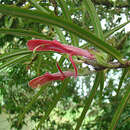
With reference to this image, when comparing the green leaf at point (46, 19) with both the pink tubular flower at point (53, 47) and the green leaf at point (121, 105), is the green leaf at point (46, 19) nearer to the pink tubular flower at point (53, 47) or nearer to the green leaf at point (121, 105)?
the pink tubular flower at point (53, 47)

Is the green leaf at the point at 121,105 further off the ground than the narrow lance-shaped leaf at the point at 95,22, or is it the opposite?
the narrow lance-shaped leaf at the point at 95,22

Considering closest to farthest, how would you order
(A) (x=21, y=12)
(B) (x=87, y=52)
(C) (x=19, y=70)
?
1. (A) (x=21, y=12)
2. (B) (x=87, y=52)
3. (C) (x=19, y=70)

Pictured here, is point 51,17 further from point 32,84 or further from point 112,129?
point 112,129

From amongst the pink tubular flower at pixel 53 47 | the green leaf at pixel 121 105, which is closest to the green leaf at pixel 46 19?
the pink tubular flower at pixel 53 47

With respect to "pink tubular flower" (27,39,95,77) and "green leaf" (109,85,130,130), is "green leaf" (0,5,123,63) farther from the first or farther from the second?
"green leaf" (109,85,130,130)

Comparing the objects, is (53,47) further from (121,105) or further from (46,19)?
(121,105)

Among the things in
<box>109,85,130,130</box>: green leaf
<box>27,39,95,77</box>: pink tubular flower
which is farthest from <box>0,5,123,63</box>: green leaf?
<box>109,85,130,130</box>: green leaf

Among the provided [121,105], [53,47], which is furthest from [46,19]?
[121,105]

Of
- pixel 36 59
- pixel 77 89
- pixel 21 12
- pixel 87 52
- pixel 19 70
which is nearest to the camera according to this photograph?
pixel 21 12

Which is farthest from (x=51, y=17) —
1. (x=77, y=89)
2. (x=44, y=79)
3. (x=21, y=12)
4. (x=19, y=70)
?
(x=77, y=89)

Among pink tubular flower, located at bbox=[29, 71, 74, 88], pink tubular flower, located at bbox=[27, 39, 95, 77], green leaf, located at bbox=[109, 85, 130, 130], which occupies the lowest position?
green leaf, located at bbox=[109, 85, 130, 130]

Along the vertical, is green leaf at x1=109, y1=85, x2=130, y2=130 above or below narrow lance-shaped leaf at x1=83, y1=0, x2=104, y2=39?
below
